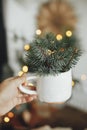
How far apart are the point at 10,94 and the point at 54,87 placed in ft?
0.78

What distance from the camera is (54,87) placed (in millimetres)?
787

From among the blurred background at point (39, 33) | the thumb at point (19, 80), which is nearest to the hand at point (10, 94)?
the thumb at point (19, 80)

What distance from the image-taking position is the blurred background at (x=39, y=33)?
5.76 ft

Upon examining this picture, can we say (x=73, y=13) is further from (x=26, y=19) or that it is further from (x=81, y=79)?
(x=81, y=79)

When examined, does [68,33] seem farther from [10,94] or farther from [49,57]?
[49,57]

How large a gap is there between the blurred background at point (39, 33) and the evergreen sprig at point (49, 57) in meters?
0.85

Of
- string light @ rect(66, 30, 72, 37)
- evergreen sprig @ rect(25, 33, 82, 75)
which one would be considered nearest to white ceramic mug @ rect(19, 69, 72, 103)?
evergreen sprig @ rect(25, 33, 82, 75)

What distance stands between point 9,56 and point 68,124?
53 centimetres

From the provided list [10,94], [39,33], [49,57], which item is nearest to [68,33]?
[39,33]

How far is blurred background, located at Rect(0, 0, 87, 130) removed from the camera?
1.76 m

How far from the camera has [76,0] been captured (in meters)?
1.75

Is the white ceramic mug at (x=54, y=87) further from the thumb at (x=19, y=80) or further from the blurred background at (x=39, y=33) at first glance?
the blurred background at (x=39, y=33)

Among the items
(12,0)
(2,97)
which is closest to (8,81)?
(2,97)

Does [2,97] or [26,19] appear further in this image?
[26,19]
